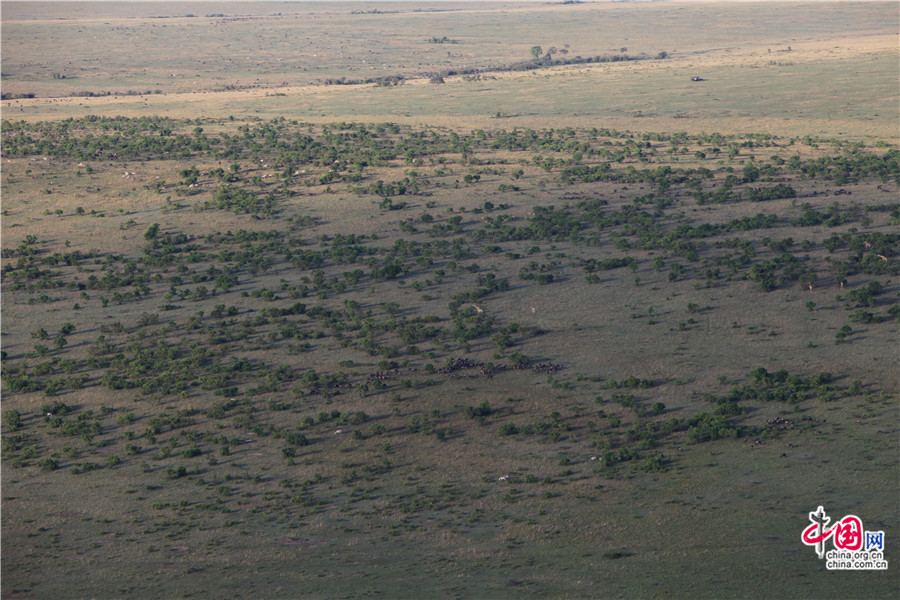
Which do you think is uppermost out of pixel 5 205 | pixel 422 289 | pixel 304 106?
pixel 304 106

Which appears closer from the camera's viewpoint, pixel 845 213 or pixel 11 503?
pixel 11 503

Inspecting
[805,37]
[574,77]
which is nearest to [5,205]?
[574,77]

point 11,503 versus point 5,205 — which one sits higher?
point 5,205

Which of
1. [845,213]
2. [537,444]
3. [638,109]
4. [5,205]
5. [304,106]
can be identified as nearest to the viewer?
[537,444]

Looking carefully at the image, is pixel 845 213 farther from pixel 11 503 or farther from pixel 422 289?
pixel 11 503

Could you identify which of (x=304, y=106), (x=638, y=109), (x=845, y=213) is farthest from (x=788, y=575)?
(x=304, y=106)

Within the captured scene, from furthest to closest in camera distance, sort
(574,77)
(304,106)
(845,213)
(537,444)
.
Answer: (574,77) → (304,106) → (845,213) → (537,444)
